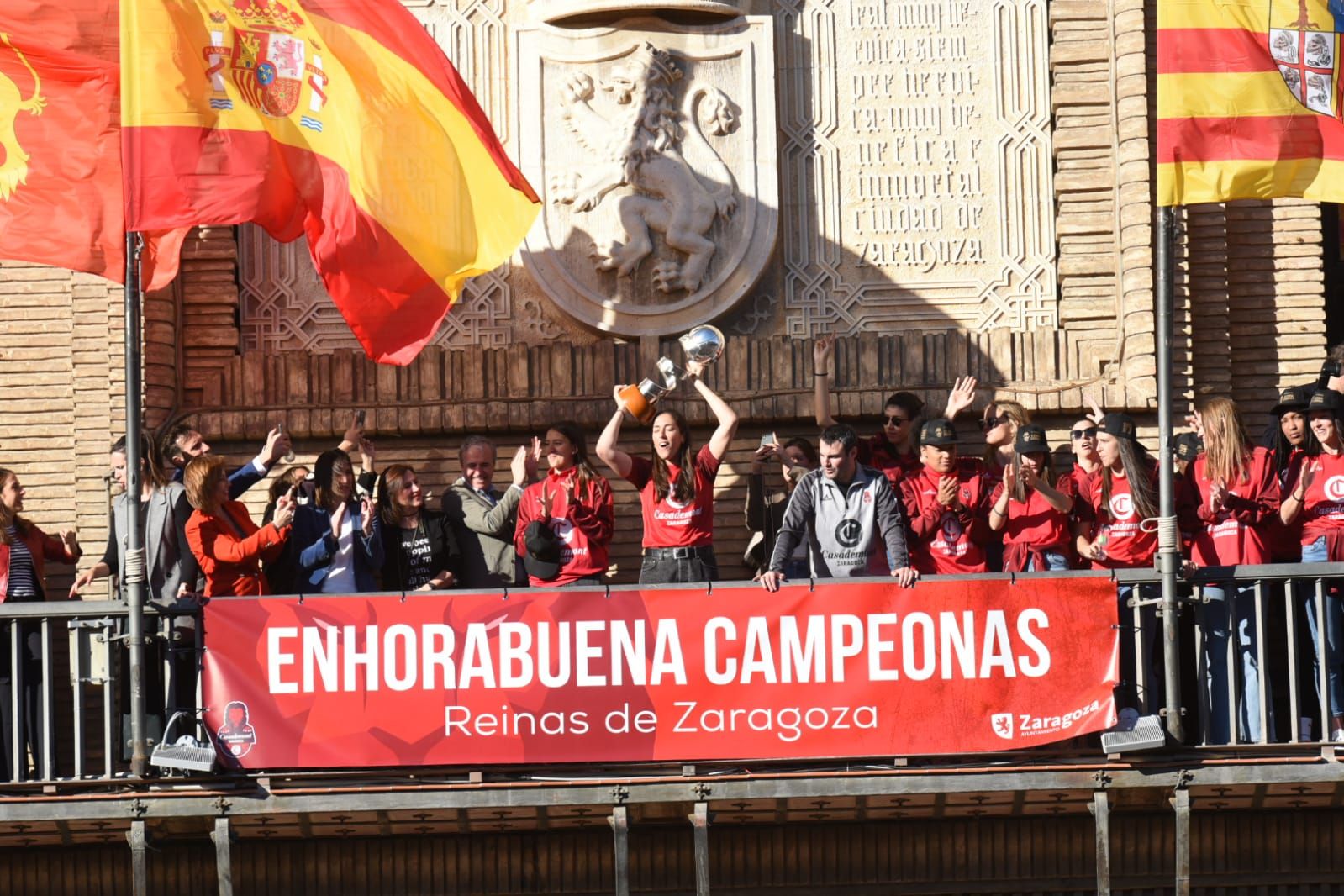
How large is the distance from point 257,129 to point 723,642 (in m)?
3.46

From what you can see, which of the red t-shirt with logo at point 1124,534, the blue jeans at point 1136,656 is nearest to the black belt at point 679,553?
the red t-shirt with logo at point 1124,534

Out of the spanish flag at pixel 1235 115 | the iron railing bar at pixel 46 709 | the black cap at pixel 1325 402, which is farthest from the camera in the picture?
the black cap at pixel 1325 402

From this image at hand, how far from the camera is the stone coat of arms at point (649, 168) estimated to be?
47.5 feet

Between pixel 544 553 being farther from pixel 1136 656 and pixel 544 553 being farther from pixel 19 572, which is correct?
pixel 1136 656

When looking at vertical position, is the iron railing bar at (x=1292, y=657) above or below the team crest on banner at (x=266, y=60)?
below

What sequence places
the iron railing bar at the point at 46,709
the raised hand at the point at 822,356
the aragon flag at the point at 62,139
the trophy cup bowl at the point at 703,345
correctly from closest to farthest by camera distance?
the aragon flag at the point at 62,139 < the iron railing bar at the point at 46,709 < the trophy cup bowl at the point at 703,345 < the raised hand at the point at 822,356

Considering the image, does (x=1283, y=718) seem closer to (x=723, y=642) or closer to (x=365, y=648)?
(x=723, y=642)

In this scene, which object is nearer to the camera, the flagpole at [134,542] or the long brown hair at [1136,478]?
the flagpole at [134,542]

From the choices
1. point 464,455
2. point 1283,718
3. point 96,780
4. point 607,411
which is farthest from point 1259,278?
point 96,780

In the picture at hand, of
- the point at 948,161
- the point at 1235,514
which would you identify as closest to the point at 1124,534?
the point at 1235,514

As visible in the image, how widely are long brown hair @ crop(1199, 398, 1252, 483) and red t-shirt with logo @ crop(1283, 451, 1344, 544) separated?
1.10ft

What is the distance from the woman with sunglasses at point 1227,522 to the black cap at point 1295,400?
0.37m

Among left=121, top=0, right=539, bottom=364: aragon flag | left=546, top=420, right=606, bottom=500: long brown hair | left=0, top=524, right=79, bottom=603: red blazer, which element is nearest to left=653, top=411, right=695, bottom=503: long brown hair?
left=546, top=420, right=606, bottom=500: long brown hair

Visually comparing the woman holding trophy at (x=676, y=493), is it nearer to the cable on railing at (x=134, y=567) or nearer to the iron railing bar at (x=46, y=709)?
the cable on railing at (x=134, y=567)
